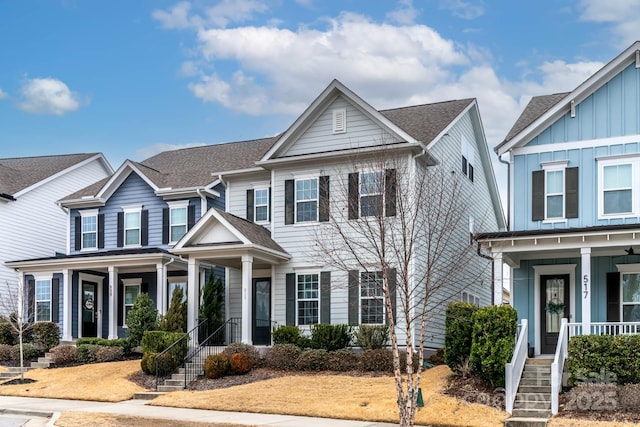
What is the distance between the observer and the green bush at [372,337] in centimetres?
2317

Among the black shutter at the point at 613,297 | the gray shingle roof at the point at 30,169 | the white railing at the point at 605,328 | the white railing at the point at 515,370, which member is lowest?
the white railing at the point at 515,370

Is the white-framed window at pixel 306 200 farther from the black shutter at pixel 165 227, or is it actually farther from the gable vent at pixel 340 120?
the black shutter at pixel 165 227

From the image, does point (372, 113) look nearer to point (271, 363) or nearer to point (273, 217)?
point (273, 217)

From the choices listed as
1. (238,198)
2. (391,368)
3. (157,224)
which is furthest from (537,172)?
(157,224)

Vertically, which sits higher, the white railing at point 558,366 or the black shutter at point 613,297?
the black shutter at point 613,297

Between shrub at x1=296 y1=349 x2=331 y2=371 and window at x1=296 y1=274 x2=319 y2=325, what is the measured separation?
109 inches

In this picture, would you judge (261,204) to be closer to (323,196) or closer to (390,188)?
(323,196)

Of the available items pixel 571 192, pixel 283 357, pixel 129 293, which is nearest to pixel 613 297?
pixel 571 192

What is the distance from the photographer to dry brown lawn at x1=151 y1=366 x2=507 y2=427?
16.5m

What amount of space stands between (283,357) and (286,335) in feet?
4.86

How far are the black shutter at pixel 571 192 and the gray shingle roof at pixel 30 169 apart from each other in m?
22.7

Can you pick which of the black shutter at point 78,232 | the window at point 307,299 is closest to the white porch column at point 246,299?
the window at point 307,299

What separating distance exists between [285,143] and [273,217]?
2.49 metres

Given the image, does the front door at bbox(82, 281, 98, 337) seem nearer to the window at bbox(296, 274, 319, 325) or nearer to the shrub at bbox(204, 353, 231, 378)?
the window at bbox(296, 274, 319, 325)
